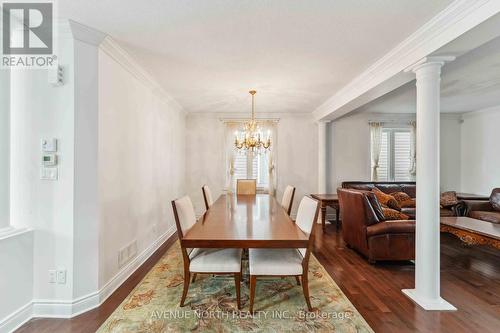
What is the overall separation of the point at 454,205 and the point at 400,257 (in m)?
2.57

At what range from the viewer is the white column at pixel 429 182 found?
2330 millimetres

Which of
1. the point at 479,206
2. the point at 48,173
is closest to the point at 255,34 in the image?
the point at 48,173

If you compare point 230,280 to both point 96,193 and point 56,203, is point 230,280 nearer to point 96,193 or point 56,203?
point 96,193

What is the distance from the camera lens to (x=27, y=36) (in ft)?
7.14

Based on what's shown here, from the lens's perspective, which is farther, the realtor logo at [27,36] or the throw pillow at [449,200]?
the throw pillow at [449,200]

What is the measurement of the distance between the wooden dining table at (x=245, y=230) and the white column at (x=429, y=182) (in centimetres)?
126

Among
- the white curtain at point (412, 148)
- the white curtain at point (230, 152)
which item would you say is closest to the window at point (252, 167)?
the white curtain at point (230, 152)

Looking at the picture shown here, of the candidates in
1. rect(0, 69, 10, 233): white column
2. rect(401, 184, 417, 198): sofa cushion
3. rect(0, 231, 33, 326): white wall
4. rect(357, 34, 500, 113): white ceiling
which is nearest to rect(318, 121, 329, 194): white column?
rect(357, 34, 500, 113): white ceiling

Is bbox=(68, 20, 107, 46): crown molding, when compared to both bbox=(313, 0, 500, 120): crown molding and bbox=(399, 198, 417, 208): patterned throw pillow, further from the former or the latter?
bbox=(399, 198, 417, 208): patterned throw pillow

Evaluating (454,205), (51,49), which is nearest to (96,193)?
(51,49)

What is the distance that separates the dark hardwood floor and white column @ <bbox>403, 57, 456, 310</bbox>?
20 centimetres

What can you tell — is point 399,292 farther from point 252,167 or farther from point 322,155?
point 252,167

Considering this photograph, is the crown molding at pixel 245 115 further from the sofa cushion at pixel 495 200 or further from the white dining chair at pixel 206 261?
the sofa cushion at pixel 495 200

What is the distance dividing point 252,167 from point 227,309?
386cm
